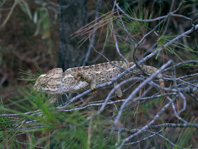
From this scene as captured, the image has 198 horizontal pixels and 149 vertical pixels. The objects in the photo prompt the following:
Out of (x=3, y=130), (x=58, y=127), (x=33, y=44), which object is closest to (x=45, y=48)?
(x=33, y=44)

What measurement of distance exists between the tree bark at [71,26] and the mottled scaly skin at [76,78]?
2.90 feet

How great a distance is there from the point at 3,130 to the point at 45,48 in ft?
11.8

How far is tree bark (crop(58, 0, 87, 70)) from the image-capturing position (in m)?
3.12

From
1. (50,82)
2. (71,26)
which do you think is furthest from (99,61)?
(50,82)

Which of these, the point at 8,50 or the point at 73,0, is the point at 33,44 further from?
the point at 73,0

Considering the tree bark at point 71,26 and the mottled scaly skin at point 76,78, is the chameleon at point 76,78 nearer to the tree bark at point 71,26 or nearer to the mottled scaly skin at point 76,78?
the mottled scaly skin at point 76,78

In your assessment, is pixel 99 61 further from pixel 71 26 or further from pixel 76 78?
pixel 76 78

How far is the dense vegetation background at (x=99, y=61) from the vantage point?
103 cm

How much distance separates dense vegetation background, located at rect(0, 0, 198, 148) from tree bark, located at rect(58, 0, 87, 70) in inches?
0.5

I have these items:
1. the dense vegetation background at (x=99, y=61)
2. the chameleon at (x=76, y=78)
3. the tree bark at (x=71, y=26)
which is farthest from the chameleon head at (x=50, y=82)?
the tree bark at (x=71, y=26)

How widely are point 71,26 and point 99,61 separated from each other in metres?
0.66

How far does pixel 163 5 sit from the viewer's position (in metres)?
2.98

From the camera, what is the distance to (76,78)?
2195 mm

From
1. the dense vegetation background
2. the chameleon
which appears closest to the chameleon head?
the chameleon
